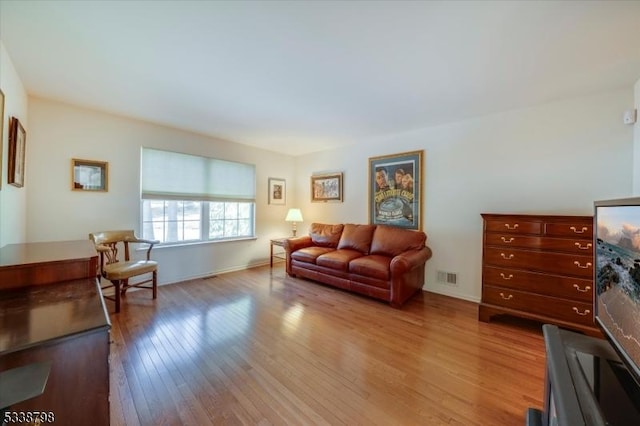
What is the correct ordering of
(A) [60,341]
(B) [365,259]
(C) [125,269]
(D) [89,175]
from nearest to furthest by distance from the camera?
(A) [60,341], (C) [125,269], (D) [89,175], (B) [365,259]

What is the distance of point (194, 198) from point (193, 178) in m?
0.33

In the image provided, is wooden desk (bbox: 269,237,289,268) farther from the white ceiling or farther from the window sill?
the white ceiling

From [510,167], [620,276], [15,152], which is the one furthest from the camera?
[510,167]

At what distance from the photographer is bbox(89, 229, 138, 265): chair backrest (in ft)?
9.70

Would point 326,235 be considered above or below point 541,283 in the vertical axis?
above

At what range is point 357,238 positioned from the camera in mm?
3986

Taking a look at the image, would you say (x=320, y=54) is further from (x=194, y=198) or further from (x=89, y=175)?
(x=89, y=175)

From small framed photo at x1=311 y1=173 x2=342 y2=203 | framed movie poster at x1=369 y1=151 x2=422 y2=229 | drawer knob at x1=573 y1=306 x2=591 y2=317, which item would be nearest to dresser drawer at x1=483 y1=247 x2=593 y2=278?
drawer knob at x1=573 y1=306 x2=591 y2=317

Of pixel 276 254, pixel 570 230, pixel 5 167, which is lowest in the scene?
pixel 276 254

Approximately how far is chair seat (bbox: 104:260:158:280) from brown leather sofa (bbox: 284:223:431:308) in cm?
199

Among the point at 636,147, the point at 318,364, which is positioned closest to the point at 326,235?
the point at 318,364

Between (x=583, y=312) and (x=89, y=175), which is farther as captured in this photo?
(x=89, y=175)

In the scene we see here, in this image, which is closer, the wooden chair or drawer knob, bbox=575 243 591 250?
drawer knob, bbox=575 243 591 250

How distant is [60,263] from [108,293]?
232 cm
